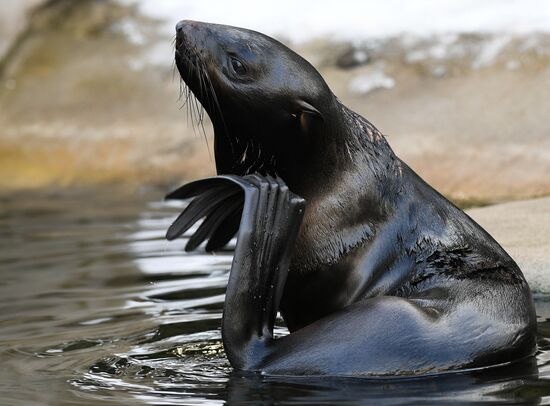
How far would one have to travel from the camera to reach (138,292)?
279 inches

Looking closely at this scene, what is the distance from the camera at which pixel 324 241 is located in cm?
500

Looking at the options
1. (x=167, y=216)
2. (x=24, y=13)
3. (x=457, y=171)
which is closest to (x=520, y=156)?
(x=457, y=171)

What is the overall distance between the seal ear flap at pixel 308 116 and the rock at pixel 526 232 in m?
1.90

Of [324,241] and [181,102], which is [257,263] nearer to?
[324,241]

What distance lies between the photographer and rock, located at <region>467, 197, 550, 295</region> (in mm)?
6348

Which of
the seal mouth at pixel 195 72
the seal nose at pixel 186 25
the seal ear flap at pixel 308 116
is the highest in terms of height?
the seal nose at pixel 186 25

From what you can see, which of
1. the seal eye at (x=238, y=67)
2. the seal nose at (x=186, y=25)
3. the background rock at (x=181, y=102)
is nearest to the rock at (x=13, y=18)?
the background rock at (x=181, y=102)

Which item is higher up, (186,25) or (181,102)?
(181,102)

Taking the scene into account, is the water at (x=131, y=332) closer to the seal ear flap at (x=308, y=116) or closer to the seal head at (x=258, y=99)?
the seal head at (x=258, y=99)

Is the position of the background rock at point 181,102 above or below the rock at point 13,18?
below

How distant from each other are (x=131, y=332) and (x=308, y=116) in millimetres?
1615

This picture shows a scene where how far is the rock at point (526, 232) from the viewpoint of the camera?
250 inches

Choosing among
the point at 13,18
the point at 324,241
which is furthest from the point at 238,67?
the point at 13,18

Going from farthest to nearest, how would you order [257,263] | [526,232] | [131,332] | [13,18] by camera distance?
[13,18]
[526,232]
[131,332]
[257,263]
